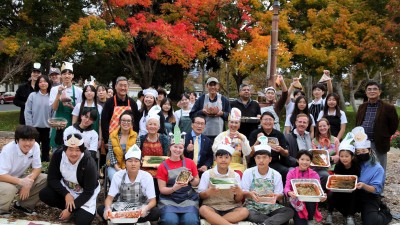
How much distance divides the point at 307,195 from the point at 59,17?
1538cm

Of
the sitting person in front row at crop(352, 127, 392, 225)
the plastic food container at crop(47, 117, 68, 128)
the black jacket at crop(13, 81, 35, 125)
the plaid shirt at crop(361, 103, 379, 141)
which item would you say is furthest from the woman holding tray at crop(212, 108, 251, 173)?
the black jacket at crop(13, 81, 35, 125)

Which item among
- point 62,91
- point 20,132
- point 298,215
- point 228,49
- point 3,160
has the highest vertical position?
point 228,49

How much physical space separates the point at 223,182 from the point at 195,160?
1.06 m

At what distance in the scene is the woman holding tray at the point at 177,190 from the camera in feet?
16.1

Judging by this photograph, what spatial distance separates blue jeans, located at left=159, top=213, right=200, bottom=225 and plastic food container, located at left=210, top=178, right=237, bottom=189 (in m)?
0.43

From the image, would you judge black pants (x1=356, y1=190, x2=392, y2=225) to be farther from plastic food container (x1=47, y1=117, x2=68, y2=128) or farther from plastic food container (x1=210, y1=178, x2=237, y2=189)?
plastic food container (x1=47, y1=117, x2=68, y2=128)

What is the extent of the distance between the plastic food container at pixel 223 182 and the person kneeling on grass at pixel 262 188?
27 cm

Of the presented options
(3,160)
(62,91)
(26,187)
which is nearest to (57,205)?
(26,187)

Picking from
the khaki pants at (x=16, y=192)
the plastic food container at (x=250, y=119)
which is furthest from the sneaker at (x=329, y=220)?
the khaki pants at (x=16, y=192)

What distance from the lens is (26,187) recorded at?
521 centimetres

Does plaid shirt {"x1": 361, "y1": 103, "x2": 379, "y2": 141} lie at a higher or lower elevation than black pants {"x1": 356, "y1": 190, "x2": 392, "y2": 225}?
higher

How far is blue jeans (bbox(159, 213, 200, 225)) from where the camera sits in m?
4.84

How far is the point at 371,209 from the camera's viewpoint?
17.4ft

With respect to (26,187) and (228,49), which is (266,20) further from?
(26,187)
